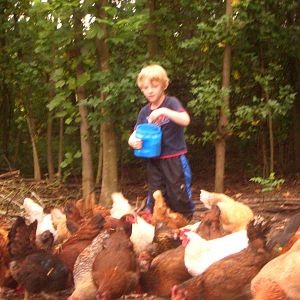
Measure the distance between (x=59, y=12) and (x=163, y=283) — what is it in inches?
147

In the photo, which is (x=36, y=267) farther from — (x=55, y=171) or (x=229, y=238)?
(x=55, y=171)

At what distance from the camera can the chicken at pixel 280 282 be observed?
3407mm

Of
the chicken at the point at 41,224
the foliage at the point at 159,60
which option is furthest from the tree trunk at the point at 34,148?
the chicken at the point at 41,224

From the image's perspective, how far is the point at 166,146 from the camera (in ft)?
17.7

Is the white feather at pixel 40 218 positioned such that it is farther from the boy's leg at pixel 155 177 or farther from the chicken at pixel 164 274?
the chicken at pixel 164 274

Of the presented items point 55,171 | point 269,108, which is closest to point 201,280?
point 269,108

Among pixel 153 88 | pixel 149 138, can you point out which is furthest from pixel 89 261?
pixel 153 88

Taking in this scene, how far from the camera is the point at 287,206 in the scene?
7.18 meters

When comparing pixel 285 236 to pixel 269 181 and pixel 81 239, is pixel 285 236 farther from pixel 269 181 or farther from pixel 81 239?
pixel 269 181

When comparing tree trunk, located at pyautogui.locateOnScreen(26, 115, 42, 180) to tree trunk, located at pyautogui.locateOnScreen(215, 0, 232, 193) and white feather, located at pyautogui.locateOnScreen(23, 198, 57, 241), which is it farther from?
white feather, located at pyautogui.locateOnScreen(23, 198, 57, 241)

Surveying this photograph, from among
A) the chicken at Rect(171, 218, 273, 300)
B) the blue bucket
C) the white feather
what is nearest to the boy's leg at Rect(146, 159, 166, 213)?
the blue bucket

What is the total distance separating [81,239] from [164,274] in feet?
2.78

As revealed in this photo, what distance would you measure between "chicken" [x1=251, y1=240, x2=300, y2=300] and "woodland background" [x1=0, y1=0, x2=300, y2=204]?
3.58 meters

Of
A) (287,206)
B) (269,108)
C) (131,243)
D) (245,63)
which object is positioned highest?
(245,63)
